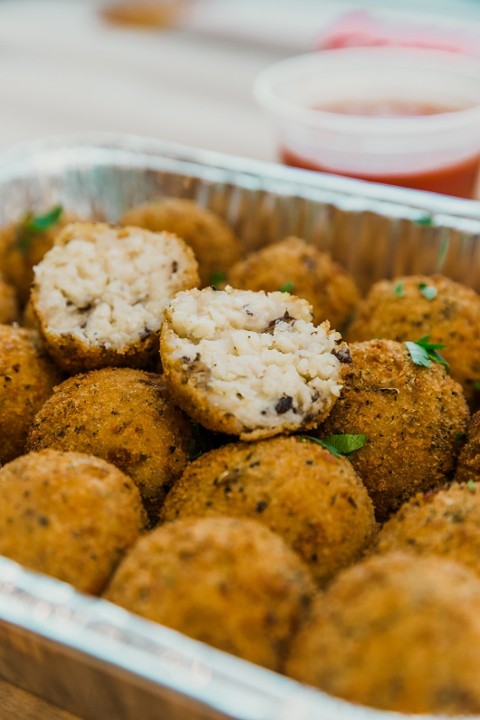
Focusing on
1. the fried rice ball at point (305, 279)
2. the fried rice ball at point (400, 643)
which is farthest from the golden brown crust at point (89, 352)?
the fried rice ball at point (400, 643)

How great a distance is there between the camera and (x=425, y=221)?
8.88ft

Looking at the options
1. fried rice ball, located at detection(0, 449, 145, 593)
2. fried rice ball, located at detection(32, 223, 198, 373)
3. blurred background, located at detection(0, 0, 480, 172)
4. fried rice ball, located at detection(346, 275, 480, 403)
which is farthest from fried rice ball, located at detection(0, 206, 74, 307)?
blurred background, located at detection(0, 0, 480, 172)

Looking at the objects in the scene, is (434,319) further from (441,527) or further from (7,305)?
(7,305)

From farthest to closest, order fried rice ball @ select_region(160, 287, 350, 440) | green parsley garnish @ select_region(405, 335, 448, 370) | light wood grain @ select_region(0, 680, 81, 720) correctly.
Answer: green parsley garnish @ select_region(405, 335, 448, 370)
fried rice ball @ select_region(160, 287, 350, 440)
light wood grain @ select_region(0, 680, 81, 720)

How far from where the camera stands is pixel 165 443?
77.1 inches

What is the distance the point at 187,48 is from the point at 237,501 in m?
4.46

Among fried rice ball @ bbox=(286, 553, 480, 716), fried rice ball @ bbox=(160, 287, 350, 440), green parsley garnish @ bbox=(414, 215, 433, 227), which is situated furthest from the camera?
green parsley garnish @ bbox=(414, 215, 433, 227)

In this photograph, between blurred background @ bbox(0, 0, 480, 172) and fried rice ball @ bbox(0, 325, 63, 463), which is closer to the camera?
fried rice ball @ bbox(0, 325, 63, 463)

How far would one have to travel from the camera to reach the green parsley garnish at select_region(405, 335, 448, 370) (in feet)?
6.83

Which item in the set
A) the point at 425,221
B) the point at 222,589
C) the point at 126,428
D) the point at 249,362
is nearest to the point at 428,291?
the point at 425,221

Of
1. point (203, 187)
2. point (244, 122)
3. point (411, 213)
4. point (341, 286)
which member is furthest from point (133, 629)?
point (244, 122)

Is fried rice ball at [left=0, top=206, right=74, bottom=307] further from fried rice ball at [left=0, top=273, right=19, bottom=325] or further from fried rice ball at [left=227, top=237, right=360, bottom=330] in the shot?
fried rice ball at [left=227, top=237, right=360, bottom=330]

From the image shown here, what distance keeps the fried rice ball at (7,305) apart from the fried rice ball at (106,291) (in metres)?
0.36

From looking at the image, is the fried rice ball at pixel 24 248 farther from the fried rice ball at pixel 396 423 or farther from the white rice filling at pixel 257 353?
the fried rice ball at pixel 396 423
